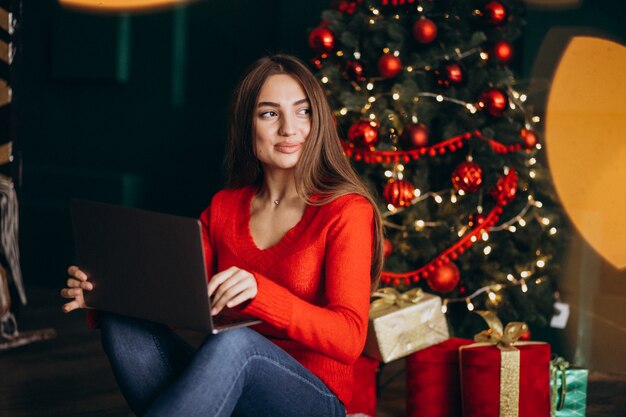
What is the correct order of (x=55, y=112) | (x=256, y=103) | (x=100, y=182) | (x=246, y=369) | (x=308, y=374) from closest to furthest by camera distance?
(x=246, y=369)
(x=308, y=374)
(x=256, y=103)
(x=100, y=182)
(x=55, y=112)

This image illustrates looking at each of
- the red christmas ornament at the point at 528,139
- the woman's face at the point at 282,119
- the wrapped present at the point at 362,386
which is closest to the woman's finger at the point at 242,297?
the woman's face at the point at 282,119

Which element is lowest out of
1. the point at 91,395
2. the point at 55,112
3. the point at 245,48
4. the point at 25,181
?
the point at 91,395

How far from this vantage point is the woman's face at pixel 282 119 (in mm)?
2090

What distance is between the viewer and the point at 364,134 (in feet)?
11.0

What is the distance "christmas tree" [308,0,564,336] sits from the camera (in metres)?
3.46

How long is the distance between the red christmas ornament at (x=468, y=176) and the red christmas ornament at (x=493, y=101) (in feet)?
0.70

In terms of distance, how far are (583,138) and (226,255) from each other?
210 centimetres

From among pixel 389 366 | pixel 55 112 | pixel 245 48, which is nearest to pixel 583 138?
pixel 389 366

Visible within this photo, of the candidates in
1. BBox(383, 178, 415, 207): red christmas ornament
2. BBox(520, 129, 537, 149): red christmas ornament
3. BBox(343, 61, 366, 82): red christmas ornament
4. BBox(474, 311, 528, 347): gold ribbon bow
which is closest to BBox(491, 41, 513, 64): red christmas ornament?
BBox(520, 129, 537, 149): red christmas ornament

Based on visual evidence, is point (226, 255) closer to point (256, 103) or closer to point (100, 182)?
point (256, 103)

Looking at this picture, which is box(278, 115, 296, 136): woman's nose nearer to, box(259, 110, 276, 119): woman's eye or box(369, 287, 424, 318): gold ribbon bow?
box(259, 110, 276, 119): woman's eye

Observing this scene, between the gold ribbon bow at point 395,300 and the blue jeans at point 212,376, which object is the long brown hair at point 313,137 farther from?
the gold ribbon bow at point 395,300

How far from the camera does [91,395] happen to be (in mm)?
3312

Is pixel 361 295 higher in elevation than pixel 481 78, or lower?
lower
